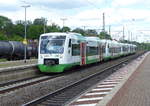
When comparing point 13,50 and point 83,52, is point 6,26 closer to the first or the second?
point 13,50

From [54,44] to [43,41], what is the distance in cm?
95

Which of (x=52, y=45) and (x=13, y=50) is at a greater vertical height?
(x=52, y=45)

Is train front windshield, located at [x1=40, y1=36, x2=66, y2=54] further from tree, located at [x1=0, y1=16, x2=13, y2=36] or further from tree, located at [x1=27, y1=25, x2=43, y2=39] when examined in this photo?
tree, located at [x1=0, y1=16, x2=13, y2=36]

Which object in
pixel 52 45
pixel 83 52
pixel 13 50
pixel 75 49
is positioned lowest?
pixel 13 50

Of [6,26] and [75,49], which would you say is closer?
[75,49]

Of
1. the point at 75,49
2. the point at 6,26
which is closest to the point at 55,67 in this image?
the point at 75,49

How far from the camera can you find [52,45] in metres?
22.9

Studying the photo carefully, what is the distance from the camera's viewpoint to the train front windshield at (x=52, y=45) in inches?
889

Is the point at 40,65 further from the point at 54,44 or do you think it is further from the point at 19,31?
the point at 19,31

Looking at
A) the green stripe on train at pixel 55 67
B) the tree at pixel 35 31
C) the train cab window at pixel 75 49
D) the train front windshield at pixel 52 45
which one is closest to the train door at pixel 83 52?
the train cab window at pixel 75 49

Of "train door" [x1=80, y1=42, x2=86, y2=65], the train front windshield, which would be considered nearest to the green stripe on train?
the train front windshield

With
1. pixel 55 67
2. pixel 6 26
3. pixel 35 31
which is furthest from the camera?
pixel 6 26

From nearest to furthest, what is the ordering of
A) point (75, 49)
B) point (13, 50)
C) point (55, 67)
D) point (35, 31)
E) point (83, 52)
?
point (55, 67) → point (75, 49) → point (83, 52) → point (13, 50) → point (35, 31)

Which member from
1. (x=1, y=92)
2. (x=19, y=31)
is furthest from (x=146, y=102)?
(x=19, y=31)
